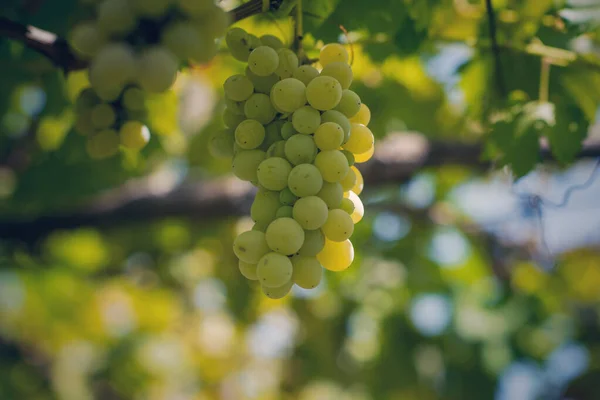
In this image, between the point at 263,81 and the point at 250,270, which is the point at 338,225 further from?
the point at 263,81

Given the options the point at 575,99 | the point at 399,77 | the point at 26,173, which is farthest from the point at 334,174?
the point at 26,173

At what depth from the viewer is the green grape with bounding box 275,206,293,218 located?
836 mm

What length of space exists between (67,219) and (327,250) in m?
2.06

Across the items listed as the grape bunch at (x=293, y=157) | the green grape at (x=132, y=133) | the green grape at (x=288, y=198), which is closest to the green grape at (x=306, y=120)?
the grape bunch at (x=293, y=157)

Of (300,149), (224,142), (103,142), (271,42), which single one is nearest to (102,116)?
(103,142)

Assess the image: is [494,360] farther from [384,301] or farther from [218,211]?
[218,211]

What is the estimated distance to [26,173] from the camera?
2340mm

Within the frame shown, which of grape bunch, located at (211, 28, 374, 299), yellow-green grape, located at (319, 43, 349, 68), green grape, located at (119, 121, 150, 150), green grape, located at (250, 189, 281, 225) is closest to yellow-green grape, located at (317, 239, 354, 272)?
grape bunch, located at (211, 28, 374, 299)

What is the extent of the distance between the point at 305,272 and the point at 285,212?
10cm

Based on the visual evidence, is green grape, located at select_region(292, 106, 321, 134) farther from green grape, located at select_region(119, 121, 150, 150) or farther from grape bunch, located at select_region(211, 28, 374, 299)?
green grape, located at select_region(119, 121, 150, 150)

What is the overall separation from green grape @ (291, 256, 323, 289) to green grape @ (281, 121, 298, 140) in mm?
211

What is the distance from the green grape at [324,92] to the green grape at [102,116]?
0.55 m

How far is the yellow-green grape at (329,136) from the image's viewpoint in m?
0.85

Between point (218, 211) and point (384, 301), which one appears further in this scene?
point (384, 301)
